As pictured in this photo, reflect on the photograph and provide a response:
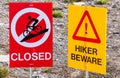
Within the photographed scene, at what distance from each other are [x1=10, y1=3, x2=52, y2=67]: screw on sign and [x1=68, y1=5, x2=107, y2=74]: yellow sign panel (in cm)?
44

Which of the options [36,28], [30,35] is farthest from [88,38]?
[30,35]

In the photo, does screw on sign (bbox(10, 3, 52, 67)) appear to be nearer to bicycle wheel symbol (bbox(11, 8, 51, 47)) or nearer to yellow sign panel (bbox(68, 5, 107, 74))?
bicycle wheel symbol (bbox(11, 8, 51, 47))

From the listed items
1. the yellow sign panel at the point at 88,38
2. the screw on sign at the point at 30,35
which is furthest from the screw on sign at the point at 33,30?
the yellow sign panel at the point at 88,38

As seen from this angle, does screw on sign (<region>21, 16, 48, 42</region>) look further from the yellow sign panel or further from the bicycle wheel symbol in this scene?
the yellow sign panel

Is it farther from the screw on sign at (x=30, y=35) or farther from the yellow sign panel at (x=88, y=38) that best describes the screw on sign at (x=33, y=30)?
the yellow sign panel at (x=88, y=38)

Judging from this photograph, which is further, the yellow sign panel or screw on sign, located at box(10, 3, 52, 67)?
screw on sign, located at box(10, 3, 52, 67)

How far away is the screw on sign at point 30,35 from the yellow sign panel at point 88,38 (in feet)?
1.44

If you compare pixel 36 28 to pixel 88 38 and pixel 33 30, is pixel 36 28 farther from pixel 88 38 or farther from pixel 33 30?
pixel 88 38

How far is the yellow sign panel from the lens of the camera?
27.1ft

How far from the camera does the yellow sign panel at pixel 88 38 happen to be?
8266 millimetres

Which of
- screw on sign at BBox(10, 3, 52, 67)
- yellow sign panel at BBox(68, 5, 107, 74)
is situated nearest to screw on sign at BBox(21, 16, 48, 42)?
screw on sign at BBox(10, 3, 52, 67)

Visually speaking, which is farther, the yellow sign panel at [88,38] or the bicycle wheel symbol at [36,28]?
the bicycle wheel symbol at [36,28]

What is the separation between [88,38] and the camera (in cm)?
847

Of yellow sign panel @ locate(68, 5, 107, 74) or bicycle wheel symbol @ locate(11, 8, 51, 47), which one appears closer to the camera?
yellow sign panel @ locate(68, 5, 107, 74)
